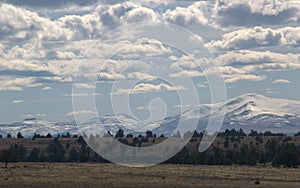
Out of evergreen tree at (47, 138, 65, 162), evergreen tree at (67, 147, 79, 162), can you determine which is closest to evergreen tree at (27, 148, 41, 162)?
evergreen tree at (47, 138, 65, 162)

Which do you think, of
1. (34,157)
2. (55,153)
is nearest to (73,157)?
(55,153)

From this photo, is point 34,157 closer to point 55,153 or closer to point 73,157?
point 55,153

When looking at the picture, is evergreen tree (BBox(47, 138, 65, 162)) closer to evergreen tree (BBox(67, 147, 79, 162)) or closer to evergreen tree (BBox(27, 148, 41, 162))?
evergreen tree (BBox(67, 147, 79, 162))

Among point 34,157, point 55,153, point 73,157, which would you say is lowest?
point 73,157

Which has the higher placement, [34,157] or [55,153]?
[55,153]

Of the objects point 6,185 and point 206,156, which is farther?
point 206,156

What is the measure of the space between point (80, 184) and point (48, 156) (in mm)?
85980

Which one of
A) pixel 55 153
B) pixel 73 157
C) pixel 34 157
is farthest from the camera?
pixel 55 153

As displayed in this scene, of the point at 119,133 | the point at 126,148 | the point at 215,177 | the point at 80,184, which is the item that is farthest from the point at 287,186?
the point at 119,133

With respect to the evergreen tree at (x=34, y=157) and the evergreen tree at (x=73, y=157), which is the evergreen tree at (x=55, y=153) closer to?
the evergreen tree at (x=73, y=157)

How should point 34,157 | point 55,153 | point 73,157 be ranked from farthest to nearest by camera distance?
point 55,153 → point 34,157 → point 73,157

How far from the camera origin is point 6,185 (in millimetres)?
63469

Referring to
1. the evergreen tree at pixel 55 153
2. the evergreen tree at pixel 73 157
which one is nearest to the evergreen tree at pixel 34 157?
the evergreen tree at pixel 55 153

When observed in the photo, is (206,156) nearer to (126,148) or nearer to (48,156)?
(126,148)
